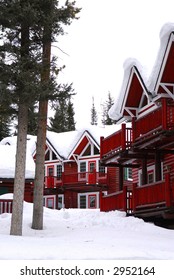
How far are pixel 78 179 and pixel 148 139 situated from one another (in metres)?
24.5

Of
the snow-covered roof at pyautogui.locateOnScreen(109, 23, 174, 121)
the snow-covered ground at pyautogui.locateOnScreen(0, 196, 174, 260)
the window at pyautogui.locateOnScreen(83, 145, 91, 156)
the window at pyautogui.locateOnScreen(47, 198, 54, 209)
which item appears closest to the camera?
the snow-covered ground at pyautogui.locateOnScreen(0, 196, 174, 260)

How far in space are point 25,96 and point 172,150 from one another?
29.7 ft

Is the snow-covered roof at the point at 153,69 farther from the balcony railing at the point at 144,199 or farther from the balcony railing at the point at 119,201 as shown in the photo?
the balcony railing at the point at 119,201

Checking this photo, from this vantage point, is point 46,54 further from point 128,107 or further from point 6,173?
point 6,173

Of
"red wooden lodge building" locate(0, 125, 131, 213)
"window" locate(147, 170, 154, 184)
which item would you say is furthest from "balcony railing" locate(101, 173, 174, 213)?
"red wooden lodge building" locate(0, 125, 131, 213)

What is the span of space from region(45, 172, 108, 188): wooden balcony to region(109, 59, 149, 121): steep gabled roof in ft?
52.8

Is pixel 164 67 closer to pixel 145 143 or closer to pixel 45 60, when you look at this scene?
pixel 145 143

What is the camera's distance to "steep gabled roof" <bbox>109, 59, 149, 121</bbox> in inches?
990

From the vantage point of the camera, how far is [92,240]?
49.6 feet

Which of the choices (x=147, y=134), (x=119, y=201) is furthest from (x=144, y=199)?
(x=119, y=201)

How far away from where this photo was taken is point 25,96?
16.1m

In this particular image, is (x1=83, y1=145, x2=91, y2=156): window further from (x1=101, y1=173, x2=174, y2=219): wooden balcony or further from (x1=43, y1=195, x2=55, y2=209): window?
(x1=101, y1=173, x2=174, y2=219): wooden balcony

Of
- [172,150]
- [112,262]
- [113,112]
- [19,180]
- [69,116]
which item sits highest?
[69,116]

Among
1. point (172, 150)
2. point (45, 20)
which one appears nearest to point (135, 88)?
point (172, 150)
